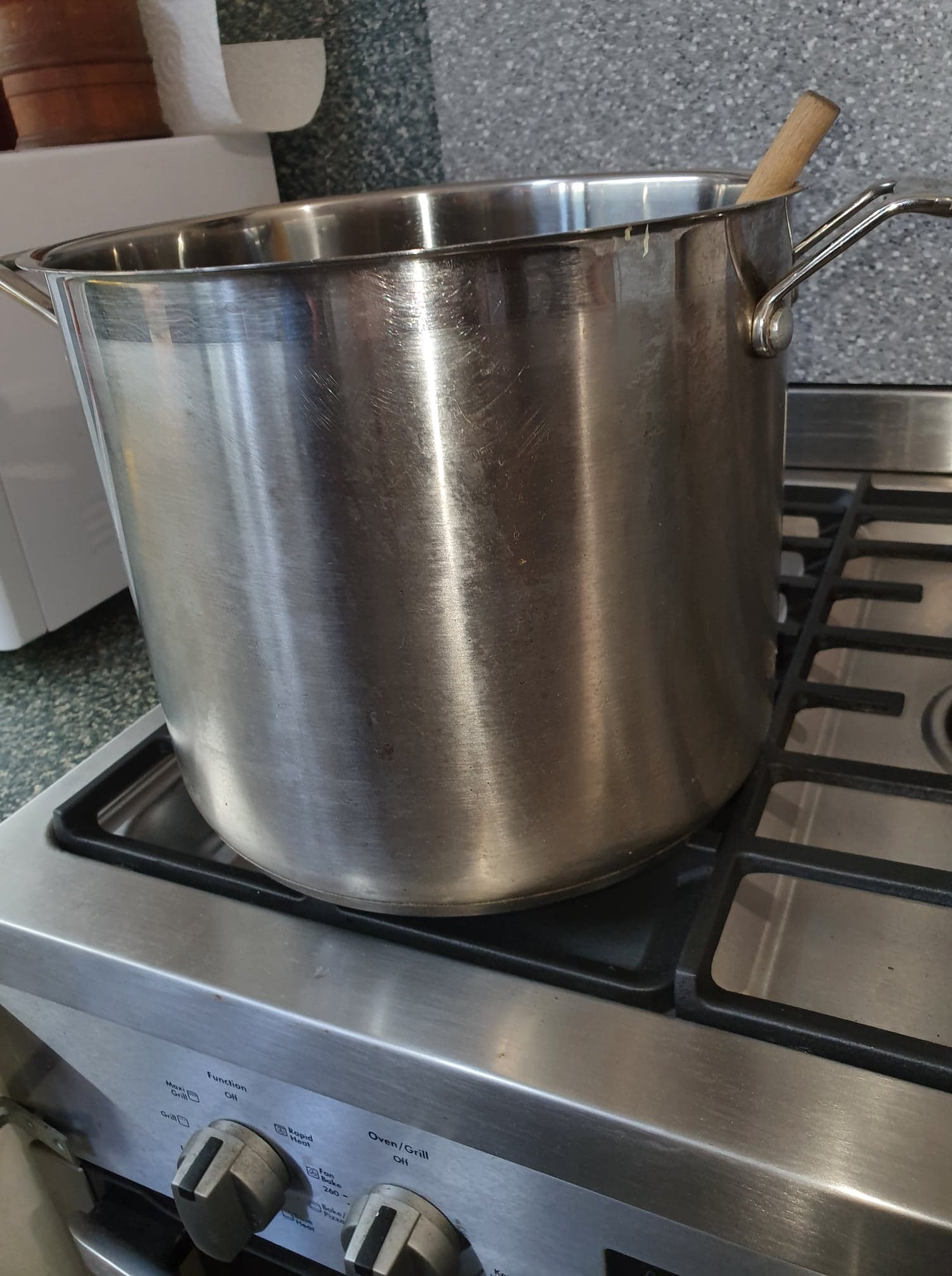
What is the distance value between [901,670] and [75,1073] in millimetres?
430

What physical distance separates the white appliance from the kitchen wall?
16 cm

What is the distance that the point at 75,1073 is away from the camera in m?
0.43

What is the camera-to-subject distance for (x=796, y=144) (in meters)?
0.35

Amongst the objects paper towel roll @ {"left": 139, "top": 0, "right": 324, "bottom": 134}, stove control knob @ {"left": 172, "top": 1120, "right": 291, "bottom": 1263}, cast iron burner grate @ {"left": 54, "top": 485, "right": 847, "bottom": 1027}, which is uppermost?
paper towel roll @ {"left": 139, "top": 0, "right": 324, "bottom": 134}

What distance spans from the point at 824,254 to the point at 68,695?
0.47m

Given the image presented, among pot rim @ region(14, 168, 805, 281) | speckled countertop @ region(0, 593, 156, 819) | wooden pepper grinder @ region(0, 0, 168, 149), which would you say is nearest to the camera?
pot rim @ region(14, 168, 805, 281)

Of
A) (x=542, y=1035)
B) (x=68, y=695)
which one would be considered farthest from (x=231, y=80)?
(x=542, y=1035)

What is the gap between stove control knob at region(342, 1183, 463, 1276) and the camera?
33 cm

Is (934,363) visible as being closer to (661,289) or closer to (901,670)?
(901,670)

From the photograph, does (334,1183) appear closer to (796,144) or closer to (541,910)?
(541,910)

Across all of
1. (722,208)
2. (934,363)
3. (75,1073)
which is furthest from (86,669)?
(934,363)

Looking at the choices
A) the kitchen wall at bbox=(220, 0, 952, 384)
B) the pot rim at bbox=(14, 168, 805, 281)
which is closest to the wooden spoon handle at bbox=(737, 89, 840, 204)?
the pot rim at bbox=(14, 168, 805, 281)

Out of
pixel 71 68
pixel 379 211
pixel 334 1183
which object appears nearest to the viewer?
pixel 334 1183

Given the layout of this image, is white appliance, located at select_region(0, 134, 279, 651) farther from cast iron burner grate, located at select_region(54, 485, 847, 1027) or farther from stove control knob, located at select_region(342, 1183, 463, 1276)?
stove control knob, located at select_region(342, 1183, 463, 1276)
